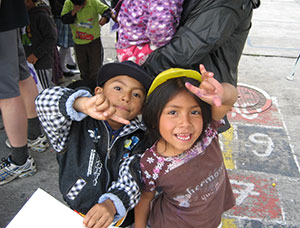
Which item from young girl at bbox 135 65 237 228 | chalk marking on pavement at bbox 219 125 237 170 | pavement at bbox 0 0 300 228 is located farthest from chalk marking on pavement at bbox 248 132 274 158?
young girl at bbox 135 65 237 228

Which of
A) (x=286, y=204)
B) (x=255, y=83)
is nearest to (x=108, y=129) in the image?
(x=286, y=204)

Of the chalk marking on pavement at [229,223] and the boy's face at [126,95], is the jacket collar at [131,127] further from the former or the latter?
the chalk marking on pavement at [229,223]

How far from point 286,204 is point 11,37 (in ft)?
8.94

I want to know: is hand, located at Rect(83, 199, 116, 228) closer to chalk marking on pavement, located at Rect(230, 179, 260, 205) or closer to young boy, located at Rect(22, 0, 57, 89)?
chalk marking on pavement, located at Rect(230, 179, 260, 205)

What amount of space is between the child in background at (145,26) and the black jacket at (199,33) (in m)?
0.05

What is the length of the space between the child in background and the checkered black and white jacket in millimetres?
411

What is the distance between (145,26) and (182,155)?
2.42ft

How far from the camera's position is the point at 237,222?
Result: 7.34 ft

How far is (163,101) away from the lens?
1.33 m

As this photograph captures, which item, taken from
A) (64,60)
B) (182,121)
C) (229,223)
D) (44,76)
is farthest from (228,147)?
(64,60)

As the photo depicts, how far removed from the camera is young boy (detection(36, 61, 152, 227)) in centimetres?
129

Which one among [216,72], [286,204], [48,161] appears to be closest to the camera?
[216,72]

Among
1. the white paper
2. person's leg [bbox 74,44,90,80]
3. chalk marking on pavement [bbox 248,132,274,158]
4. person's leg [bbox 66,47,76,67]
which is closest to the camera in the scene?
the white paper

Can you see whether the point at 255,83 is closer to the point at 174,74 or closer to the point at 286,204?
the point at 286,204
